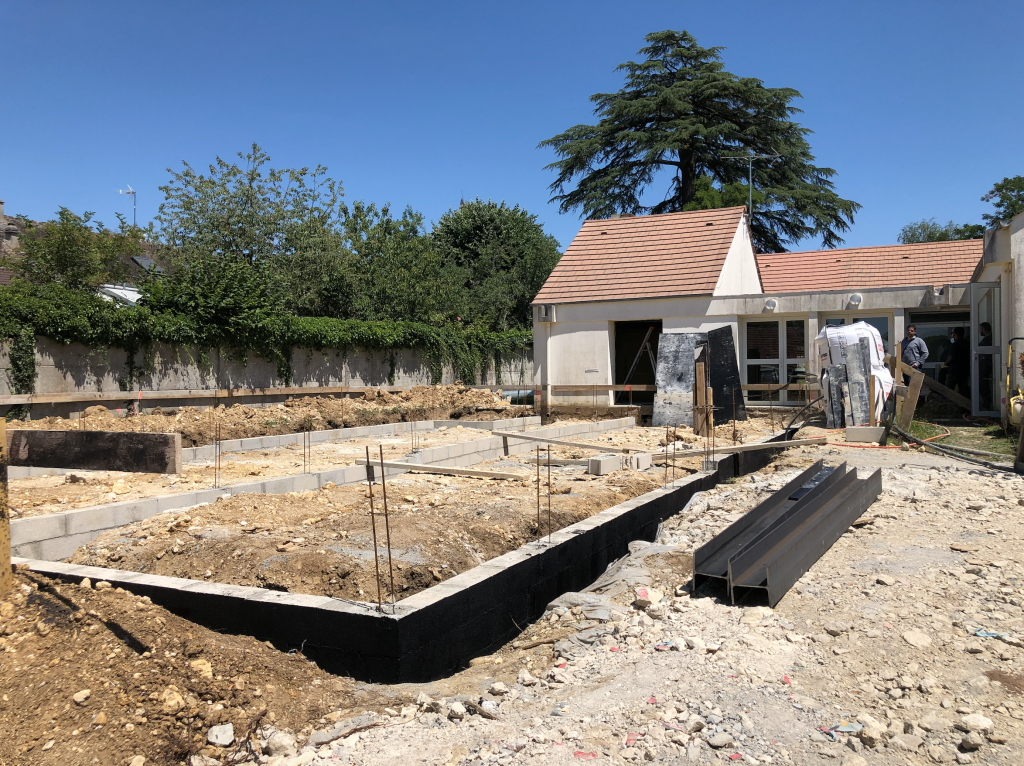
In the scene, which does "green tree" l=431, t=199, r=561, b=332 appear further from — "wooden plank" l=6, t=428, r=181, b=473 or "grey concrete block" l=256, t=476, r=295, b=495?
"wooden plank" l=6, t=428, r=181, b=473

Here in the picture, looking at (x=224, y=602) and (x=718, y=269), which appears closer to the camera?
(x=224, y=602)

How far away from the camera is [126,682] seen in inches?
143

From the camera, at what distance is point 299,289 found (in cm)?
2609

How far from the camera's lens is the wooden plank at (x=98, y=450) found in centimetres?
362

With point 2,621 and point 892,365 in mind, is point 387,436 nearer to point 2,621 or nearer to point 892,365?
point 892,365

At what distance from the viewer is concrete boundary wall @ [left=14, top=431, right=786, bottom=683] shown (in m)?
4.23

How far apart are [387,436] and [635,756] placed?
11.4 metres

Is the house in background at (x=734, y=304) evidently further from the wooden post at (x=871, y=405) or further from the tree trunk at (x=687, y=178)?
the tree trunk at (x=687, y=178)

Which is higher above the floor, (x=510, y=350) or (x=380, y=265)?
(x=380, y=265)

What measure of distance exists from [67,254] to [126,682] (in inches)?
947

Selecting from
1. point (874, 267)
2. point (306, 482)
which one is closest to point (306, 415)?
point (306, 482)

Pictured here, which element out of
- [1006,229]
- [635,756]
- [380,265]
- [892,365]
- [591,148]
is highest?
[591,148]

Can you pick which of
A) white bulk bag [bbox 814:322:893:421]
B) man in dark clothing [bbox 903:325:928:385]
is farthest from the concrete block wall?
man in dark clothing [bbox 903:325:928:385]

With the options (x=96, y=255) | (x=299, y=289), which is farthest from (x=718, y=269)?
(x=96, y=255)
